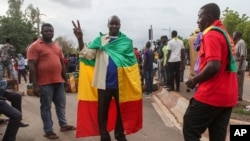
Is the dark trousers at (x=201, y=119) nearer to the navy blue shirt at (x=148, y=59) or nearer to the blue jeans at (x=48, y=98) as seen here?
the blue jeans at (x=48, y=98)

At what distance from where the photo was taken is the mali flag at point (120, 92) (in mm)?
5809

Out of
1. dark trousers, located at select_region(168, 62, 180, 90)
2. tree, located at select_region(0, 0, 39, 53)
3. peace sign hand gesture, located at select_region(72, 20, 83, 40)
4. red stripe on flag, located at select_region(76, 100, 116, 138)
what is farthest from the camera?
tree, located at select_region(0, 0, 39, 53)

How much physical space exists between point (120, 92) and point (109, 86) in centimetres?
22

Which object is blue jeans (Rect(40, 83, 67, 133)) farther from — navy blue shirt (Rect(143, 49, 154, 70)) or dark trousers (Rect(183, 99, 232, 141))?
navy blue shirt (Rect(143, 49, 154, 70))

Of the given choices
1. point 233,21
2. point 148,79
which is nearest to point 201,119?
point 148,79

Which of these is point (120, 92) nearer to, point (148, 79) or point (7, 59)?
point (148, 79)

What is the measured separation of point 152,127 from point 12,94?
2.78m

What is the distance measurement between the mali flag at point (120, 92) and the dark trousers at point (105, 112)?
8cm

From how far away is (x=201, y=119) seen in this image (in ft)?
13.2

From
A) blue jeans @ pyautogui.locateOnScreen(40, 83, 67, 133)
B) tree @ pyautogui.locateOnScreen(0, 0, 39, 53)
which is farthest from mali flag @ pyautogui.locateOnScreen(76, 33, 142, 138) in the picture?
tree @ pyautogui.locateOnScreen(0, 0, 39, 53)

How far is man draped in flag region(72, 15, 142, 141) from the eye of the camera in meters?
5.77

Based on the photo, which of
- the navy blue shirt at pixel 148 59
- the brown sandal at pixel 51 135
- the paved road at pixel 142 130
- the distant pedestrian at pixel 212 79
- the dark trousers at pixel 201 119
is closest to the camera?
the distant pedestrian at pixel 212 79

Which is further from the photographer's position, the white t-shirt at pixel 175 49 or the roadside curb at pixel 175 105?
the white t-shirt at pixel 175 49

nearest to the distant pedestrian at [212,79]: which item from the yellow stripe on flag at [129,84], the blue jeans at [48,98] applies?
the yellow stripe on flag at [129,84]
